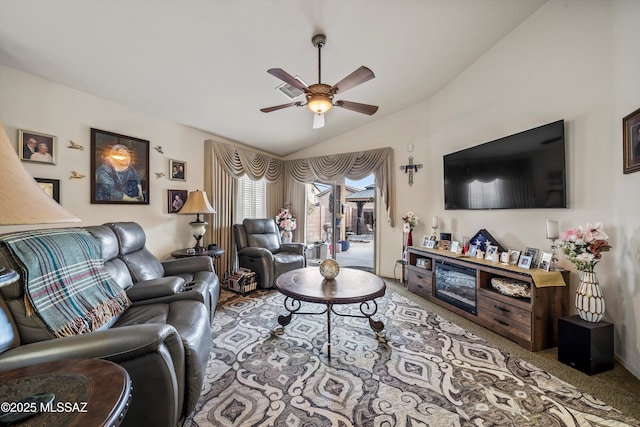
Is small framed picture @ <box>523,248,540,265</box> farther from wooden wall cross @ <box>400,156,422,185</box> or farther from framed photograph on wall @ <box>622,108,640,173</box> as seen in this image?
wooden wall cross @ <box>400,156,422,185</box>

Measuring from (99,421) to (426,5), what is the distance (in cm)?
312

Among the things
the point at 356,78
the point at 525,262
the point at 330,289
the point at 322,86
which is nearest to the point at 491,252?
the point at 525,262

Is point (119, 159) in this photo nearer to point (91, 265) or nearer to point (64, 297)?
point (91, 265)

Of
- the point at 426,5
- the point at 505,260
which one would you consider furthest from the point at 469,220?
the point at 426,5

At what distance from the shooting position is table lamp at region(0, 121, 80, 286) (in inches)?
24.5

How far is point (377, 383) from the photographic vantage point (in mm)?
1781

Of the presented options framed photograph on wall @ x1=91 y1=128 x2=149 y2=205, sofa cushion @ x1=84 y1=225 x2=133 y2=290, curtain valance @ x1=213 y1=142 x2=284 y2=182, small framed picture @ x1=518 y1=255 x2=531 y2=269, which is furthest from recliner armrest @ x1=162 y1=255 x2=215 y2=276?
small framed picture @ x1=518 y1=255 x2=531 y2=269

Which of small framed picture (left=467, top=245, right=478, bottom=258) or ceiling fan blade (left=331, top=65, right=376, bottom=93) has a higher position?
ceiling fan blade (left=331, top=65, right=376, bottom=93)

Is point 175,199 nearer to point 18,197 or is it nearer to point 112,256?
point 112,256

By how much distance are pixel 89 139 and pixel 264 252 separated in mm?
2359

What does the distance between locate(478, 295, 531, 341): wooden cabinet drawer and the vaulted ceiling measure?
269cm

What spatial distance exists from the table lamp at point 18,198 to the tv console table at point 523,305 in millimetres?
Result: 2965

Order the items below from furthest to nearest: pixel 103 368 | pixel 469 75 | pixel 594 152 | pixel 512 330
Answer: pixel 469 75 < pixel 512 330 < pixel 594 152 < pixel 103 368

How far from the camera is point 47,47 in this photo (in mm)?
1976
